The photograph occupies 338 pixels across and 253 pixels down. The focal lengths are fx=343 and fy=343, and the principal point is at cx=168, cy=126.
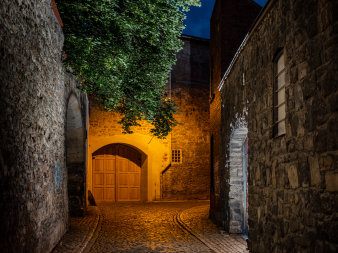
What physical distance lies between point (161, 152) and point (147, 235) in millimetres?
8729

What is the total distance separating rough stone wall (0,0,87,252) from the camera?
153 inches

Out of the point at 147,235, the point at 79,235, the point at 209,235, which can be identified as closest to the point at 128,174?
the point at 147,235

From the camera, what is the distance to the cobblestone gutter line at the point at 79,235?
21.2 feet

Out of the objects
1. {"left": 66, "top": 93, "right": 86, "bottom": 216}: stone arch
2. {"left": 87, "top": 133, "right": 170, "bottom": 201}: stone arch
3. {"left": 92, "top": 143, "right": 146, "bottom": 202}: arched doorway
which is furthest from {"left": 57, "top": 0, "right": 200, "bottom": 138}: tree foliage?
{"left": 92, "top": 143, "right": 146, "bottom": 202}: arched doorway

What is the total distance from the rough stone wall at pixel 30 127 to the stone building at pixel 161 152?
360 inches

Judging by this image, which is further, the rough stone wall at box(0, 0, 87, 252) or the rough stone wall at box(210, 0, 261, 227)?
the rough stone wall at box(210, 0, 261, 227)

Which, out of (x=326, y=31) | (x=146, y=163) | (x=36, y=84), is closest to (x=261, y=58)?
(x=326, y=31)

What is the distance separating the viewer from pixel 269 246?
477 cm

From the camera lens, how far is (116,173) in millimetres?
16828

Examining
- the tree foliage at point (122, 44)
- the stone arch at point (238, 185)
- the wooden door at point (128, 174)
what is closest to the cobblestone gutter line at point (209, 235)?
the stone arch at point (238, 185)

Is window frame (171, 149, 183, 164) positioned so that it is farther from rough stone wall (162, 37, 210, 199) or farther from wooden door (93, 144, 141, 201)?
wooden door (93, 144, 141, 201)

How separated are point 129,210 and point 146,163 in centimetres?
406

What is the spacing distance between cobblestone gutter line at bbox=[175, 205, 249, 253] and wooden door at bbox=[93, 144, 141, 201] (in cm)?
596

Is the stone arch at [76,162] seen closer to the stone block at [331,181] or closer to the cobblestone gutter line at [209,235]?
the cobblestone gutter line at [209,235]
